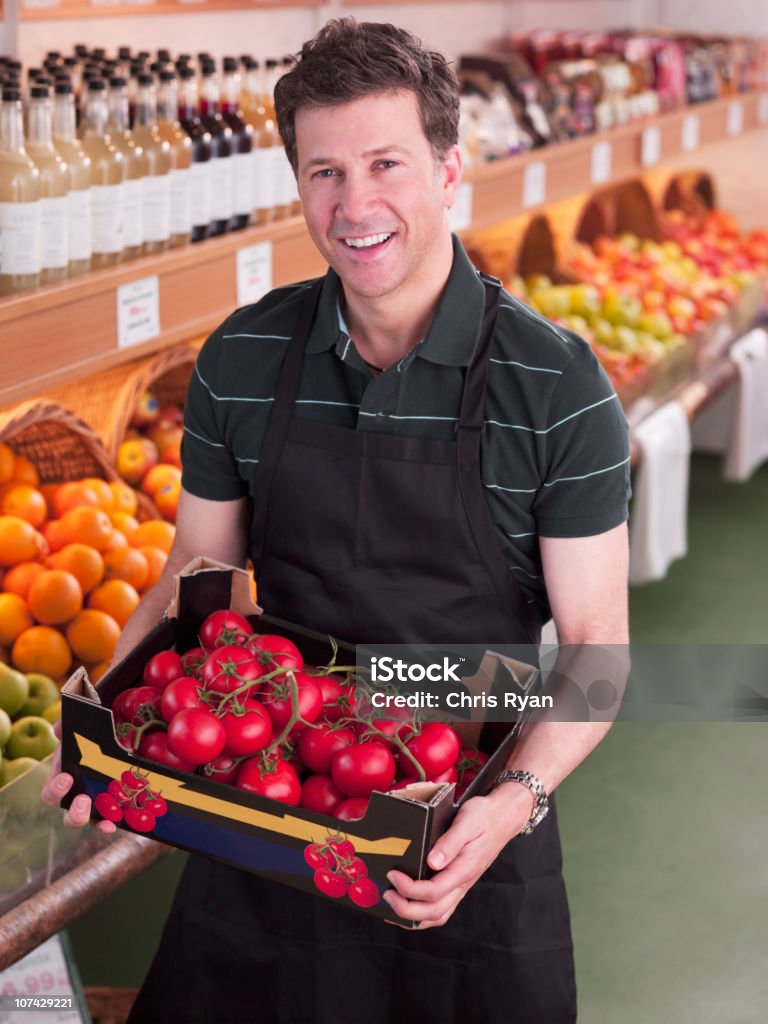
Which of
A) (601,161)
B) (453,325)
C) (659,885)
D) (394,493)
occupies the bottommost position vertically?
(659,885)

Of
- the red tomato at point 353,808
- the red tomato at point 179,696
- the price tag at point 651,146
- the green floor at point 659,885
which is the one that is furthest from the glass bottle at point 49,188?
the price tag at point 651,146

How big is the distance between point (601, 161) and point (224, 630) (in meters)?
3.20

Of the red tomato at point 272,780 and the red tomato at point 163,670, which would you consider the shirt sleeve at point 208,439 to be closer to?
the red tomato at point 163,670

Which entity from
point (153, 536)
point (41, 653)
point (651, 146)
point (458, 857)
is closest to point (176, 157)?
point (153, 536)

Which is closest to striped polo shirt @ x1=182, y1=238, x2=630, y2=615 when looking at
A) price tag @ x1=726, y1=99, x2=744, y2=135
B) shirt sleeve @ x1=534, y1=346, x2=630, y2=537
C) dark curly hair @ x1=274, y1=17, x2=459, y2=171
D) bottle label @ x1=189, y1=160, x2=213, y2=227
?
shirt sleeve @ x1=534, y1=346, x2=630, y2=537

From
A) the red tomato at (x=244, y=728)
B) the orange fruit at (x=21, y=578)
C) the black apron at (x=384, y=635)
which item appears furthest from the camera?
the orange fruit at (x=21, y=578)

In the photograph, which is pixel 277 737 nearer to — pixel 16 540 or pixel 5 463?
pixel 16 540

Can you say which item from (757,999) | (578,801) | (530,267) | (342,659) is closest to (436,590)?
(342,659)

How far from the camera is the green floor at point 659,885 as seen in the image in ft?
9.11

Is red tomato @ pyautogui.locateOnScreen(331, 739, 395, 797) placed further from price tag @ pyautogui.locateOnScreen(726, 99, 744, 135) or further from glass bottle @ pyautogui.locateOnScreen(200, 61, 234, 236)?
price tag @ pyautogui.locateOnScreen(726, 99, 744, 135)

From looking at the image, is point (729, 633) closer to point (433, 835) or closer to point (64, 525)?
point (64, 525)

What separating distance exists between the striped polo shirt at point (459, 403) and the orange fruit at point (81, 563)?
70cm

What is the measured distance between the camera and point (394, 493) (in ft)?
5.88

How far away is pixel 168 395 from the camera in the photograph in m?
3.32
